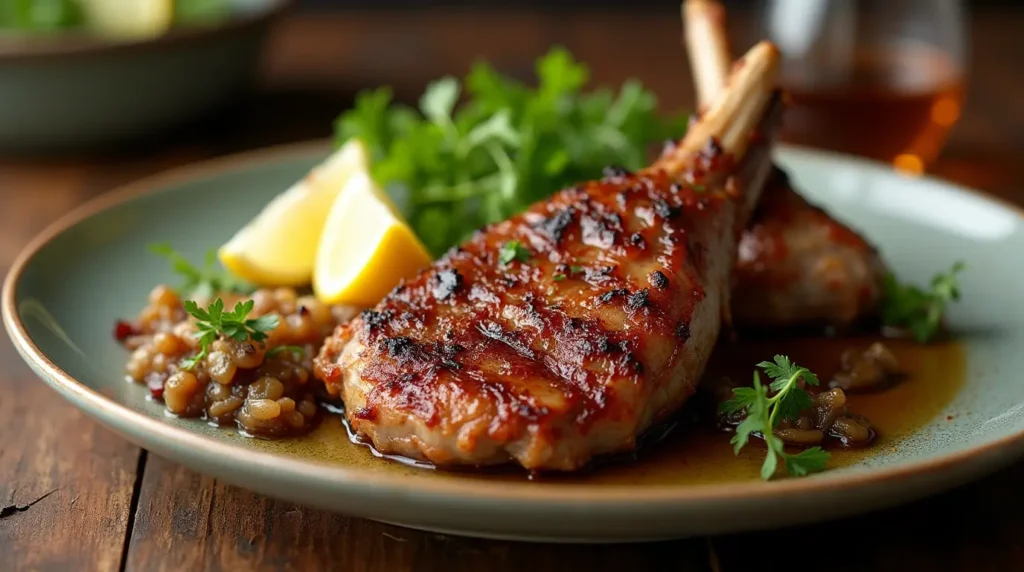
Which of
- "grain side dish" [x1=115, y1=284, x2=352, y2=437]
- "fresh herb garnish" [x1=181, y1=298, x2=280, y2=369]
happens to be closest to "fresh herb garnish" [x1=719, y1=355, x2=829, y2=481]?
"grain side dish" [x1=115, y1=284, x2=352, y2=437]

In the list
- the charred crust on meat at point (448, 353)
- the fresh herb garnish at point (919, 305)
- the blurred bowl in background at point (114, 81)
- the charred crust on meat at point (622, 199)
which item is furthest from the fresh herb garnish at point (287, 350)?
the blurred bowl in background at point (114, 81)

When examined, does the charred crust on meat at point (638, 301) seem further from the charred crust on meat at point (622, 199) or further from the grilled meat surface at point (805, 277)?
the grilled meat surface at point (805, 277)

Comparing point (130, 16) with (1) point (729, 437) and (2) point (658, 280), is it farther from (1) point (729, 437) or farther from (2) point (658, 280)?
(1) point (729, 437)

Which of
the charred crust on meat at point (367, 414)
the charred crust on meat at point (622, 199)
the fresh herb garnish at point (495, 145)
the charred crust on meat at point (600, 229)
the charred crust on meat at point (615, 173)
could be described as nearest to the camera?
the charred crust on meat at point (367, 414)

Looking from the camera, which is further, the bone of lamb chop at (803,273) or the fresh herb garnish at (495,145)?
the fresh herb garnish at (495,145)

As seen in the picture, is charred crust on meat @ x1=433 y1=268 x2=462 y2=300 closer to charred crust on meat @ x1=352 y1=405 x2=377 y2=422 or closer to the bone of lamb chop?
charred crust on meat @ x1=352 y1=405 x2=377 y2=422

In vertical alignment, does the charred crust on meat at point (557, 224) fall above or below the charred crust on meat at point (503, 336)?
above

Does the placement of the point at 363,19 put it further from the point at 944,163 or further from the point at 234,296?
the point at 234,296
